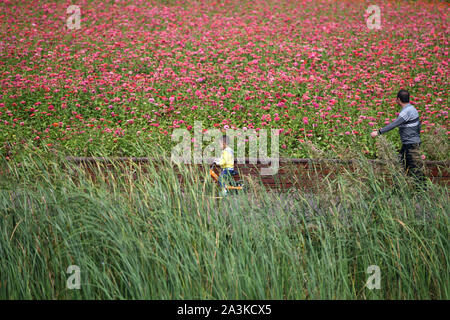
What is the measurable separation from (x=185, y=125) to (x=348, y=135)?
300cm

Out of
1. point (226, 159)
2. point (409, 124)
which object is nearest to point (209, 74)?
point (226, 159)

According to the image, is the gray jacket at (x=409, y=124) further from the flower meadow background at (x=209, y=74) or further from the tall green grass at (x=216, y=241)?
the tall green grass at (x=216, y=241)

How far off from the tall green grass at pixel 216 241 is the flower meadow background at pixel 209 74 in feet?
3.67

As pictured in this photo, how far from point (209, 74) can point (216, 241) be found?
7.42 meters

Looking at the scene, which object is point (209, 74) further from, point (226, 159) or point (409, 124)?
point (409, 124)

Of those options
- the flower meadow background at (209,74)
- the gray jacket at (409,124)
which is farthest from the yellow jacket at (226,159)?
the gray jacket at (409,124)

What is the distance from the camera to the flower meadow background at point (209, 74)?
8.41m

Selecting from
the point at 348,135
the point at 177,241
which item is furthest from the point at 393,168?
the point at 348,135

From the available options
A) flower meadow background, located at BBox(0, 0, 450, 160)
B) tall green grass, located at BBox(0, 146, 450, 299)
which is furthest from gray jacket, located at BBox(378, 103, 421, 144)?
tall green grass, located at BBox(0, 146, 450, 299)

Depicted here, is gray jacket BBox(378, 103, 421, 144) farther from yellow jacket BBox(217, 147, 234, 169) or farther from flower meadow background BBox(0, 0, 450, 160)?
yellow jacket BBox(217, 147, 234, 169)

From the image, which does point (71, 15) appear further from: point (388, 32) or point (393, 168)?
point (393, 168)

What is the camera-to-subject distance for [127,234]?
11.5 ft

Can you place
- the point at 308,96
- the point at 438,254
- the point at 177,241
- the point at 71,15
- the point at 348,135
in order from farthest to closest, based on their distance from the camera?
the point at 71,15, the point at 308,96, the point at 348,135, the point at 438,254, the point at 177,241

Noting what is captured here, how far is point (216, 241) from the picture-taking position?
353cm
